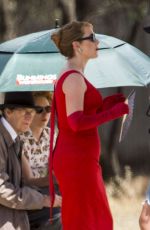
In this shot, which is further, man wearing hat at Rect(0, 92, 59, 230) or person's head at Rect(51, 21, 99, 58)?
person's head at Rect(51, 21, 99, 58)

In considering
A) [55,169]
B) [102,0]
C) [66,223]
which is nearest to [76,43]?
[55,169]

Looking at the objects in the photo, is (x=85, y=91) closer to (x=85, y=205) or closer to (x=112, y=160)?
(x=85, y=205)

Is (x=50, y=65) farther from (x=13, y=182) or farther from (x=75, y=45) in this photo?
(x=13, y=182)

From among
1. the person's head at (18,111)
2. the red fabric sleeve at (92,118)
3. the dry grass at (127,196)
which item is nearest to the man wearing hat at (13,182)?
the person's head at (18,111)

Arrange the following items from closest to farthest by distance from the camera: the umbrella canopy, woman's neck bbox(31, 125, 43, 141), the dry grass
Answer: woman's neck bbox(31, 125, 43, 141), the umbrella canopy, the dry grass

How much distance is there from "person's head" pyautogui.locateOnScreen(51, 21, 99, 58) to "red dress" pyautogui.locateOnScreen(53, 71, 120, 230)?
0.20 m

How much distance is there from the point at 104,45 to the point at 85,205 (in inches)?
61.2

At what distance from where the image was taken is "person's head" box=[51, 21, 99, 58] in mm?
4012

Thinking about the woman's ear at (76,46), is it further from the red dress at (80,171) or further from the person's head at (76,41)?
the red dress at (80,171)

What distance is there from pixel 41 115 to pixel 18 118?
1.34 feet

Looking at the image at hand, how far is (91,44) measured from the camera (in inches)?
158

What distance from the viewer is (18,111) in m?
4.11

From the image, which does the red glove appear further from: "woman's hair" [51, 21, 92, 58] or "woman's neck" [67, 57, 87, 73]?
"woman's hair" [51, 21, 92, 58]

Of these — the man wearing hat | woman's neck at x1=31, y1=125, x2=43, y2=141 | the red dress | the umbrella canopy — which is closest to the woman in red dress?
the red dress
